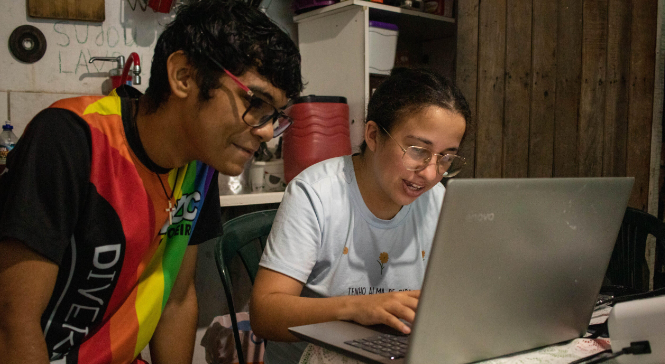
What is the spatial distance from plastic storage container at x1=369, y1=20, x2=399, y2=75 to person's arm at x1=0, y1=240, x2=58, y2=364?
1.62m

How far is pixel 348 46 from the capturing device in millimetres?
2189

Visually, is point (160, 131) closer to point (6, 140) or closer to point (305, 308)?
point (305, 308)

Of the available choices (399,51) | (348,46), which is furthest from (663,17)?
(348,46)

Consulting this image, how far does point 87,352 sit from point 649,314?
1.02 metres

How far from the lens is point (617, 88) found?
8.34 feet

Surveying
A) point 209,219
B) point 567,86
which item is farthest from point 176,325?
point 567,86

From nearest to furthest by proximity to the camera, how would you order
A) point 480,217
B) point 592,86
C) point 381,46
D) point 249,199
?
point 480,217 → point 249,199 → point 381,46 → point 592,86

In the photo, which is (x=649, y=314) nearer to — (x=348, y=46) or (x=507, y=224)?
(x=507, y=224)

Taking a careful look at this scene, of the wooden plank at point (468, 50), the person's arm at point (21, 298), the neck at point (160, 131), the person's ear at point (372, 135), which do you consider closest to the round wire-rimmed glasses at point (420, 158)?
the person's ear at point (372, 135)

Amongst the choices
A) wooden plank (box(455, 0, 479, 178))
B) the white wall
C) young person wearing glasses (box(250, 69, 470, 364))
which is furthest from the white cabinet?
young person wearing glasses (box(250, 69, 470, 364))

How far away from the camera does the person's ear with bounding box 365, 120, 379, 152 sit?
1.30 m

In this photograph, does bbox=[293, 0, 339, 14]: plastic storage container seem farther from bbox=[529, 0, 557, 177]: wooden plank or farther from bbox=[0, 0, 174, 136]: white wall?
bbox=[529, 0, 557, 177]: wooden plank

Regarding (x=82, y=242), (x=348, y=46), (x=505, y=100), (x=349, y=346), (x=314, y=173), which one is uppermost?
(x=348, y=46)

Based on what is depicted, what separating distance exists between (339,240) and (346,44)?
1.20 m
